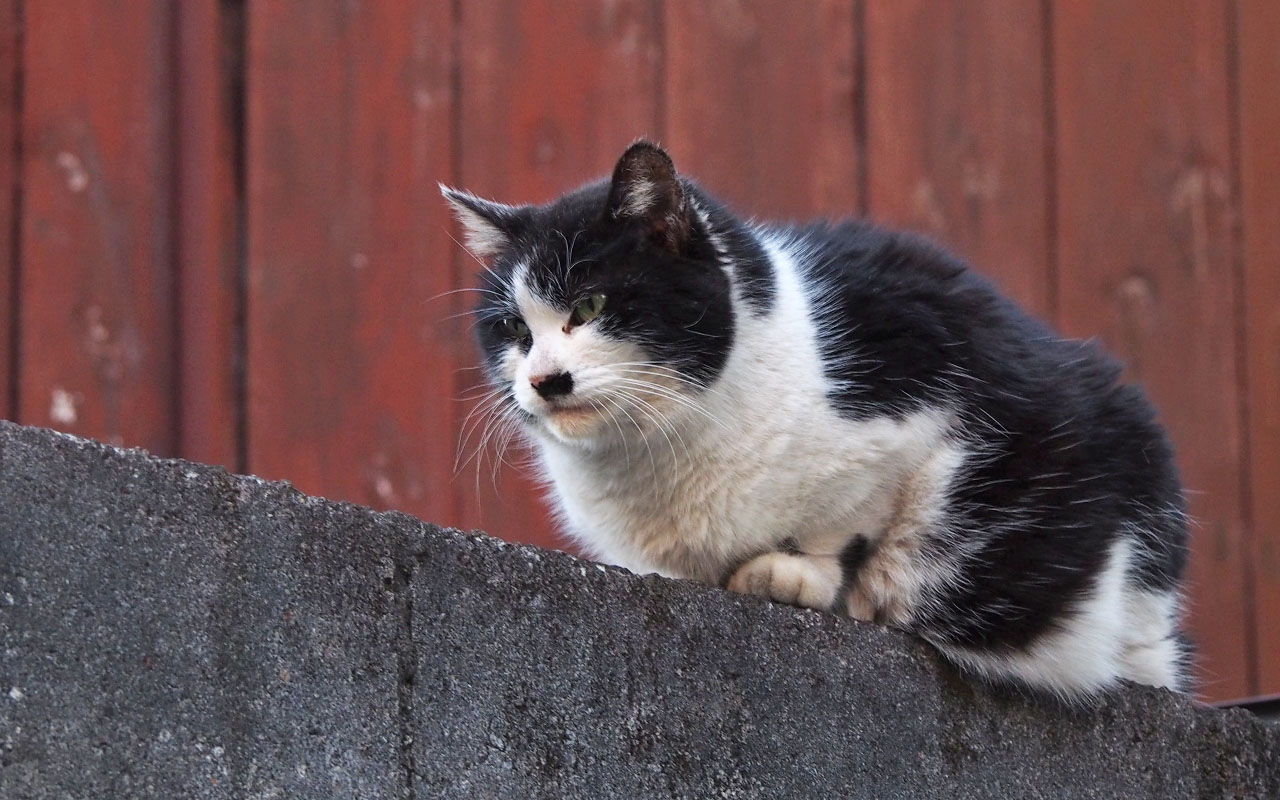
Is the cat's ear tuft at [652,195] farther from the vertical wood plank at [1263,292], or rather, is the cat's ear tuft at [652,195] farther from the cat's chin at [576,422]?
the vertical wood plank at [1263,292]

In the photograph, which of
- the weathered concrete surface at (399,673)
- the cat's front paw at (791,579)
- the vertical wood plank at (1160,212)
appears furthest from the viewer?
the vertical wood plank at (1160,212)

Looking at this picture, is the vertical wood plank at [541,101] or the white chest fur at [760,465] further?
the vertical wood plank at [541,101]

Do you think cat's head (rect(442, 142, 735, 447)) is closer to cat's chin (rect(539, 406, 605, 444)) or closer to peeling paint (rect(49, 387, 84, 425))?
cat's chin (rect(539, 406, 605, 444))

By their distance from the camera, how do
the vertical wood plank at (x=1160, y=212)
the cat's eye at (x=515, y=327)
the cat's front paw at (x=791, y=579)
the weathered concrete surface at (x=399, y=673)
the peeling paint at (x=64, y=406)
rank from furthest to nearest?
the vertical wood plank at (x=1160, y=212) < the peeling paint at (x=64, y=406) < the cat's eye at (x=515, y=327) < the cat's front paw at (x=791, y=579) < the weathered concrete surface at (x=399, y=673)

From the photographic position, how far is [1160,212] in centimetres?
275

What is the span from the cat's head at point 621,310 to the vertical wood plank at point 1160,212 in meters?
1.07

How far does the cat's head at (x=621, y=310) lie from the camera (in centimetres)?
182

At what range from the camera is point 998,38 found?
275 cm

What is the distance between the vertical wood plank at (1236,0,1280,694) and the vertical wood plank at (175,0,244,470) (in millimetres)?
1716

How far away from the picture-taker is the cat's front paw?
70.4 inches

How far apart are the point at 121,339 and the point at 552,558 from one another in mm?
1207

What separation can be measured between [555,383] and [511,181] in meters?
0.89

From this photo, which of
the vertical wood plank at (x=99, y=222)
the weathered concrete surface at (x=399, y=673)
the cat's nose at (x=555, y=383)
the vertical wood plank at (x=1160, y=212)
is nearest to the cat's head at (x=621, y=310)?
the cat's nose at (x=555, y=383)

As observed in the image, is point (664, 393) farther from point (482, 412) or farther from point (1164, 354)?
point (1164, 354)
